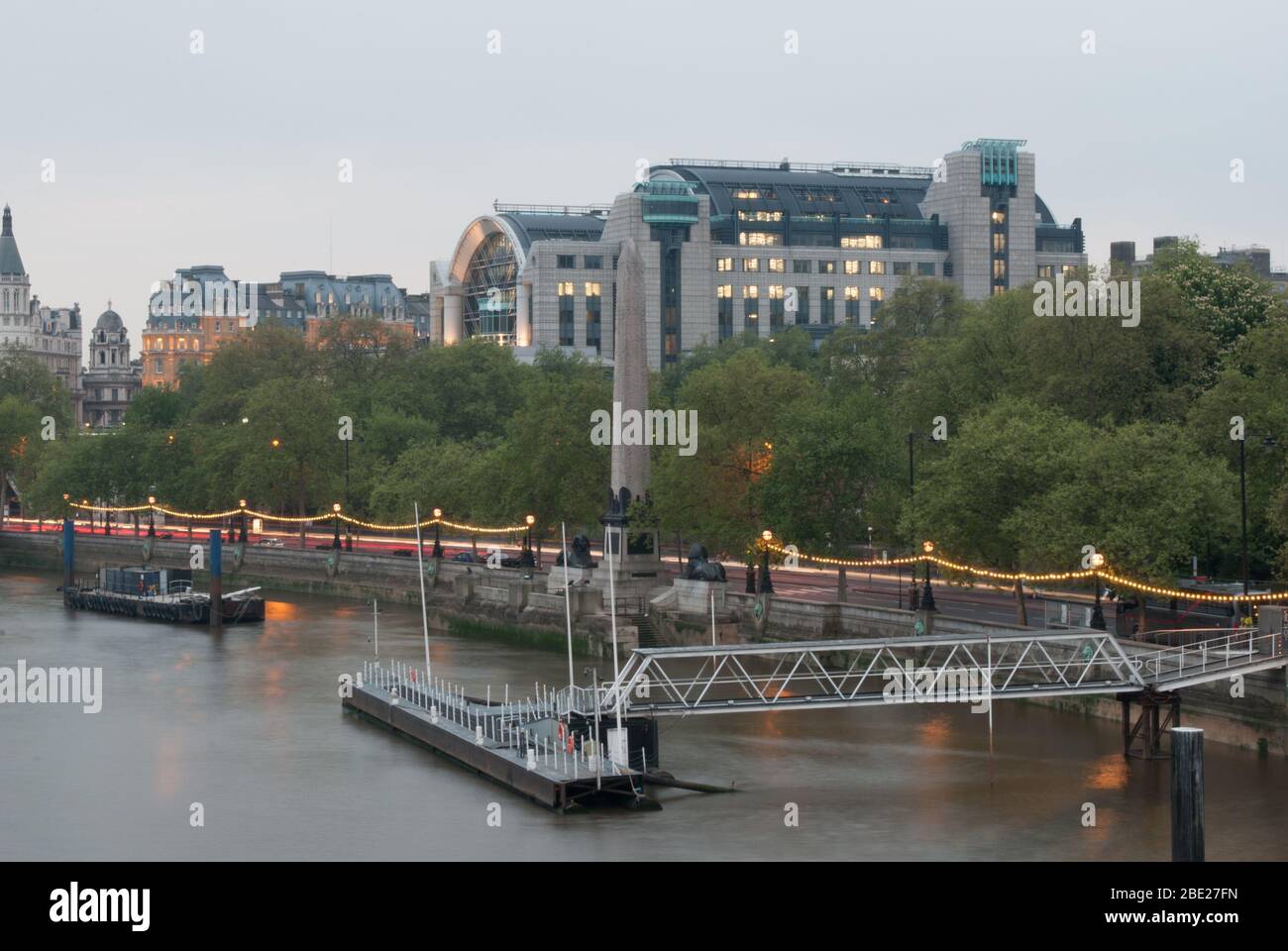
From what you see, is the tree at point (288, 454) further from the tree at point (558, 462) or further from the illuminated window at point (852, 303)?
the illuminated window at point (852, 303)

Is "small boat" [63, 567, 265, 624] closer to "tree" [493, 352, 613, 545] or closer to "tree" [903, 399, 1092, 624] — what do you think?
"tree" [493, 352, 613, 545]

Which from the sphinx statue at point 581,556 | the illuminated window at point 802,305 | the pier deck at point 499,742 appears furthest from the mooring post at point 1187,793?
the illuminated window at point 802,305

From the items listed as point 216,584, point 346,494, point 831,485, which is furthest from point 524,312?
point 831,485

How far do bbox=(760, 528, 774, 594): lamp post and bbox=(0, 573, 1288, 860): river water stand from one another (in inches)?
324

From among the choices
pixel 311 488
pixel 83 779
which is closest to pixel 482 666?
pixel 83 779

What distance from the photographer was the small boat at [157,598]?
249 feet

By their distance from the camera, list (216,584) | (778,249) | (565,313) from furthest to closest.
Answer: (778,249) < (565,313) < (216,584)

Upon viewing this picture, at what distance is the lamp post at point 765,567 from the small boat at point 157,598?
21.3 metres

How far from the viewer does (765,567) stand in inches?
2459

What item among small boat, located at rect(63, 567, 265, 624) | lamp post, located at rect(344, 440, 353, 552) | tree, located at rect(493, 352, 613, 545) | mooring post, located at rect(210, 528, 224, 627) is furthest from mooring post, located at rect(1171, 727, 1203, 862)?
lamp post, located at rect(344, 440, 353, 552)

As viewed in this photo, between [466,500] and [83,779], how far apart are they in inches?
1863

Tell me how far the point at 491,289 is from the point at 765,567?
11073cm

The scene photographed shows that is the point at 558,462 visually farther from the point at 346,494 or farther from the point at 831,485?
the point at 346,494
